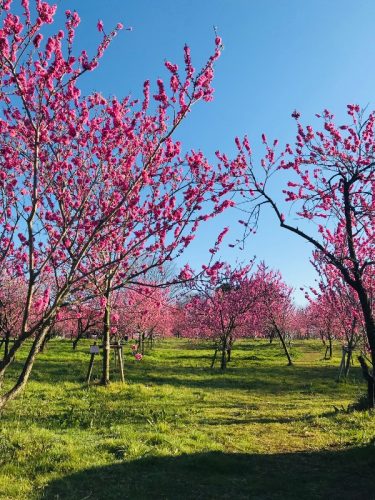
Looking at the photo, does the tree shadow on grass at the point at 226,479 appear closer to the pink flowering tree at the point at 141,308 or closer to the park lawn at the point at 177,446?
the park lawn at the point at 177,446

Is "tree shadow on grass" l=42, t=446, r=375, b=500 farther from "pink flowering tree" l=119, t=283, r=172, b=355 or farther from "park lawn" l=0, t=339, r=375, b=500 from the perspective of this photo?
"pink flowering tree" l=119, t=283, r=172, b=355

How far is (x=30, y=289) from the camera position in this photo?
16.8 feet

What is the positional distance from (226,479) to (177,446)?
1.44m

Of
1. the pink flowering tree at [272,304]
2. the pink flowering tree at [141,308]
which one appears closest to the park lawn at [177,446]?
the pink flowering tree at [141,308]

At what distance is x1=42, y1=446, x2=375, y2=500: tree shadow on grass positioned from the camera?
6145 millimetres

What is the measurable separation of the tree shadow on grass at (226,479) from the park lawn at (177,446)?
2 centimetres

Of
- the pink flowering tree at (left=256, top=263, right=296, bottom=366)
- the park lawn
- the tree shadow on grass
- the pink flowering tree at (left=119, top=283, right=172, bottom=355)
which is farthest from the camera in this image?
the pink flowering tree at (left=256, top=263, right=296, bottom=366)

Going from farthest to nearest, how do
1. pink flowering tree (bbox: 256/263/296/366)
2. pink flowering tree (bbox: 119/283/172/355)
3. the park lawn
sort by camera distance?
pink flowering tree (bbox: 256/263/296/366)
pink flowering tree (bbox: 119/283/172/355)
the park lawn

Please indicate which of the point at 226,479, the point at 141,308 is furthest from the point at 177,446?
the point at 141,308

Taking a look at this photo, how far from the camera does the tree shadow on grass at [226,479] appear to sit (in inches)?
242

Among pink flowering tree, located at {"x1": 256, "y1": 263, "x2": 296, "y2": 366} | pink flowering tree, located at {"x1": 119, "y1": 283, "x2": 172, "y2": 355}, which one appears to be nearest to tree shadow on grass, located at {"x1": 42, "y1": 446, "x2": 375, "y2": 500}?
pink flowering tree, located at {"x1": 119, "y1": 283, "x2": 172, "y2": 355}

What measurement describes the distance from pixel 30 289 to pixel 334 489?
5.34 metres

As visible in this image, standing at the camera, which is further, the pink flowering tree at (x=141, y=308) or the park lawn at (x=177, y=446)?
the pink flowering tree at (x=141, y=308)

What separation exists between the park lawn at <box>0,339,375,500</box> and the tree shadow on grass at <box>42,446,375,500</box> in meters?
0.02
